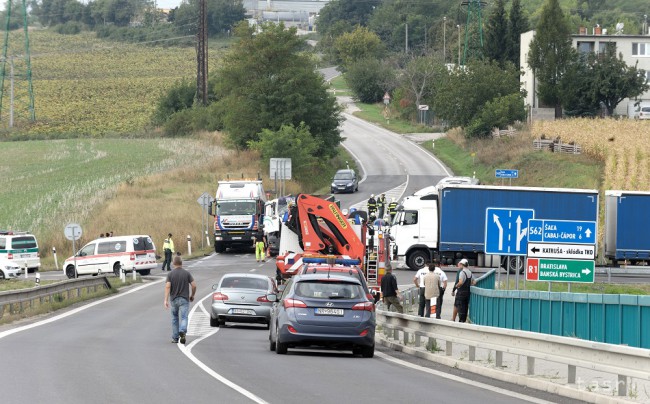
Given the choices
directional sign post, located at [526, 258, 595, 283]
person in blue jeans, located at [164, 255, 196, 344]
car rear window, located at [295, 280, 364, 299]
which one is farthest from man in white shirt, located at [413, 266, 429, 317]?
person in blue jeans, located at [164, 255, 196, 344]

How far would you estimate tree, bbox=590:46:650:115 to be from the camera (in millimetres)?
89750

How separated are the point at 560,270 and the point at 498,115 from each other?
65.0 meters

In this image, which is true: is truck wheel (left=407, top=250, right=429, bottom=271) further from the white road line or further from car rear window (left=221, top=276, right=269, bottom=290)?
the white road line

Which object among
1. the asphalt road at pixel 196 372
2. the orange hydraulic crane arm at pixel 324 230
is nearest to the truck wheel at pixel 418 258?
the orange hydraulic crane arm at pixel 324 230

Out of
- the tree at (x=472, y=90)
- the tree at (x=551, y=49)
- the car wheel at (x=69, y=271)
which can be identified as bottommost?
the car wheel at (x=69, y=271)

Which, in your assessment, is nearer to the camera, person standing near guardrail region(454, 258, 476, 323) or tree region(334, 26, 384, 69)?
person standing near guardrail region(454, 258, 476, 323)

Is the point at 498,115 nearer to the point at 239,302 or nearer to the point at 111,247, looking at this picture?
the point at 111,247

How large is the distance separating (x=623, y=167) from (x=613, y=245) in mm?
18393

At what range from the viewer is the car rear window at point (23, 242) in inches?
1859

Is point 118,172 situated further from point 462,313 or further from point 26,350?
point 26,350

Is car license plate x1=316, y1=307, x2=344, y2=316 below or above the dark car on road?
below

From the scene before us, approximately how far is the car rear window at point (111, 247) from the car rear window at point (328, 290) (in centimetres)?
2712

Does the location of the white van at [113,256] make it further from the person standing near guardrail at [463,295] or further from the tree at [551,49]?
the tree at [551,49]

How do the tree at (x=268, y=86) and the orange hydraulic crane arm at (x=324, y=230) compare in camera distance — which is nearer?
the orange hydraulic crane arm at (x=324, y=230)
